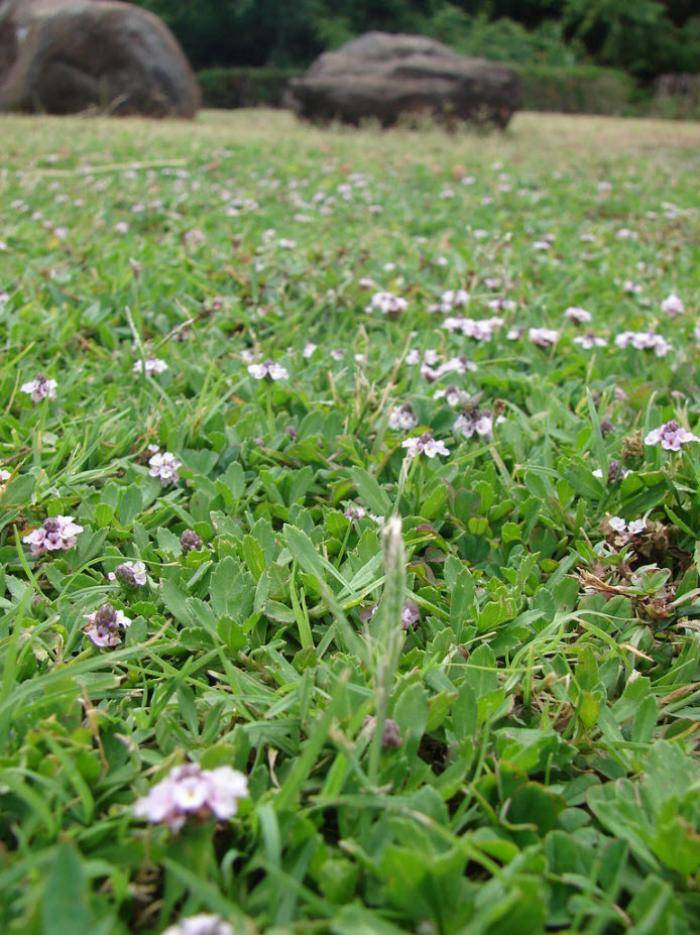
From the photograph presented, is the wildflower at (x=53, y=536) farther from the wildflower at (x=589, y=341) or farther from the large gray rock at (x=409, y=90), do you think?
the large gray rock at (x=409, y=90)

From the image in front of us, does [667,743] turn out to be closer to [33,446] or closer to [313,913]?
[313,913]

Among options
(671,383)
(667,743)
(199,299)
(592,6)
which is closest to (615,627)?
(667,743)

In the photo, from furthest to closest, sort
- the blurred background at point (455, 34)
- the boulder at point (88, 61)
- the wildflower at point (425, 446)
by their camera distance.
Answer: the blurred background at point (455, 34) → the boulder at point (88, 61) → the wildflower at point (425, 446)

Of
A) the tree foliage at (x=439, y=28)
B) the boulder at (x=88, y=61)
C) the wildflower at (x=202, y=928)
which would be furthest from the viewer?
the tree foliage at (x=439, y=28)

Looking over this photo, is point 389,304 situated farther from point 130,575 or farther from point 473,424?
point 130,575

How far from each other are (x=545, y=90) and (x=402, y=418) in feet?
77.3

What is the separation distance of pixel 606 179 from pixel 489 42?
21.2 m

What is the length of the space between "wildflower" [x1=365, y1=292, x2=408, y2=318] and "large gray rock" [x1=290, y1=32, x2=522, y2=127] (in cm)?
1041

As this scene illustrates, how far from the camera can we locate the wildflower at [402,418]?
2127 mm

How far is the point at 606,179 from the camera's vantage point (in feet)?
26.2

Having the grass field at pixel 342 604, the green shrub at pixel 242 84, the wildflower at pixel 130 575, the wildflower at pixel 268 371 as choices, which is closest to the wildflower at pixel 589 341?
the grass field at pixel 342 604

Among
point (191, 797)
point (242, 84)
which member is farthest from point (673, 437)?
point (242, 84)

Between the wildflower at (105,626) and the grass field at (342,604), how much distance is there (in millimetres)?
10

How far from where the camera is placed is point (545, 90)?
2261 centimetres
